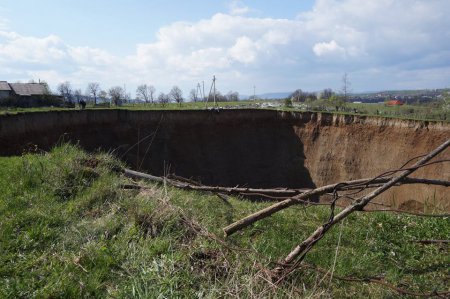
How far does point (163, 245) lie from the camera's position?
3607mm

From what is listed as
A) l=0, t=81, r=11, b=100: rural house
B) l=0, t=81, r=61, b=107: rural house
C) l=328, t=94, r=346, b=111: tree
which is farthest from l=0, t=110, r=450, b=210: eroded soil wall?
l=0, t=81, r=11, b=100: rural house

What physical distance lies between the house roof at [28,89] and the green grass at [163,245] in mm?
39061

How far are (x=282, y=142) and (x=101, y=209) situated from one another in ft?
77.3

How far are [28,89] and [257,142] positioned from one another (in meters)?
27.1

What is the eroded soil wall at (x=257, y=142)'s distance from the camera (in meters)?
21.0

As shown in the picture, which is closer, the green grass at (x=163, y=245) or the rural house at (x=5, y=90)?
the green grass at (x=163, y=245)

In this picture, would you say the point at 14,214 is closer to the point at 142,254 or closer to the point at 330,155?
the point at 142,254

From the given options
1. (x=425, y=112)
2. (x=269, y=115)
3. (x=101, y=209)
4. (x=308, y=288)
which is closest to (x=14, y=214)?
(x=101, y=209)

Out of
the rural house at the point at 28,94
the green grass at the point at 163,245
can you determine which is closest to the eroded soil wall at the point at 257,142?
the green grass at the point at 163,245

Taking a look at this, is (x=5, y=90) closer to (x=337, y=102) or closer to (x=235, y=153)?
(x=235, y=153)

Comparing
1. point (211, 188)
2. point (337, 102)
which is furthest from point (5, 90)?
point (211, 188)

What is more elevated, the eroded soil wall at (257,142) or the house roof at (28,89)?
the house roof at (28,89)

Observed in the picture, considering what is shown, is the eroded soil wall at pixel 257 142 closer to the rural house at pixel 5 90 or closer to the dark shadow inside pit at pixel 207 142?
the dark shadow inside pit at pixel 207 142

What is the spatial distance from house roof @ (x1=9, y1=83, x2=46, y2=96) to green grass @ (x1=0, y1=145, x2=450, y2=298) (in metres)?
39.1
